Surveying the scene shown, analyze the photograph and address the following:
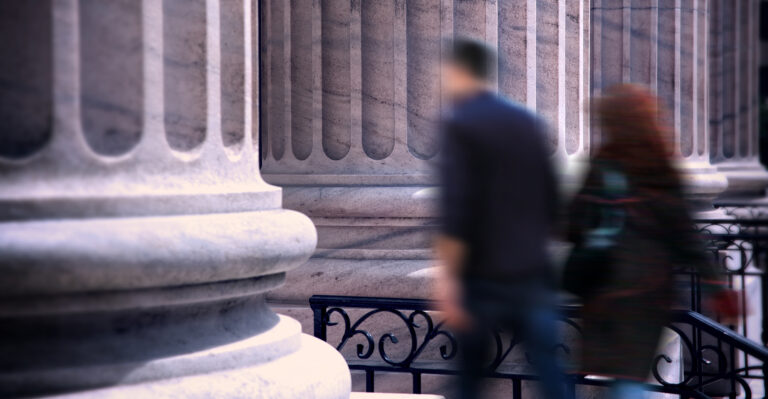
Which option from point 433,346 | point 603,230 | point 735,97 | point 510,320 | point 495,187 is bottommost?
point 433,346

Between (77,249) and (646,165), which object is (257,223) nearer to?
(77,249)

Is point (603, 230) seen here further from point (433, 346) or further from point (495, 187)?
point (433, 346)

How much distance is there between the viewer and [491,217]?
4.47 metres

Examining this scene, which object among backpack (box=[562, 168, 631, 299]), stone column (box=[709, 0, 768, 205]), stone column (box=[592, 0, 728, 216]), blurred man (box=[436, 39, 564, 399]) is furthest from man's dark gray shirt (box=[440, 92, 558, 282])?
stone column (box=[709, 0, 768, 205])

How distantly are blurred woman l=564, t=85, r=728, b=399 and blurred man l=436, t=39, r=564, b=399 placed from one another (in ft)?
1.27

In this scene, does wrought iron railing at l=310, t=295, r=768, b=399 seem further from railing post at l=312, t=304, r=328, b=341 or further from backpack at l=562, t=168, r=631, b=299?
backpack at l=562, t=168, r=631, b=299

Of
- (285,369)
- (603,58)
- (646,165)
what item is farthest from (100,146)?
(603,58)

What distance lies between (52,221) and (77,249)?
0.53ft

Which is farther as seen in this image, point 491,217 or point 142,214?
point 491,217

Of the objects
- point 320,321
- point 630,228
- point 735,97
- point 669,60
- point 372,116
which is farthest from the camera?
point 735,97

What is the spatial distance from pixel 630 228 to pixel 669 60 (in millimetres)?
10017

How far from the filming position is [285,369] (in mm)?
4750

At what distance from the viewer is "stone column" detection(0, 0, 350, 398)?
405 centimetres

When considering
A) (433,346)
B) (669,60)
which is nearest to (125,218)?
(433,346)
